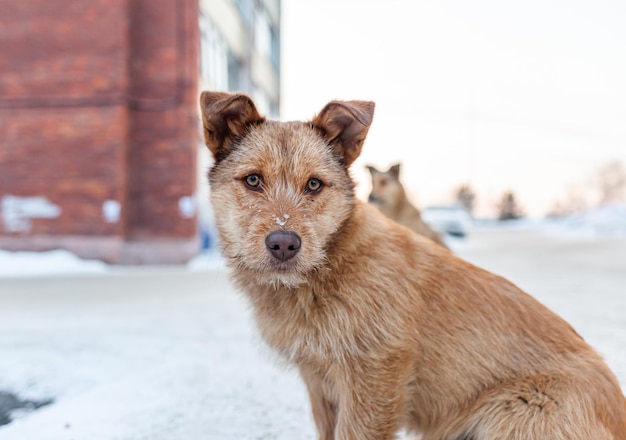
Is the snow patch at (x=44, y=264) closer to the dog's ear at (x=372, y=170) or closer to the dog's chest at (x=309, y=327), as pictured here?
the dog's ear at (x=372, y=170)

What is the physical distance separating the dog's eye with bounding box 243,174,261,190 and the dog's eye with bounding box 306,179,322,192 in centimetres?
24

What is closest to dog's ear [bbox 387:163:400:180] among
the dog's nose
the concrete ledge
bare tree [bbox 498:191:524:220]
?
the dog's nose

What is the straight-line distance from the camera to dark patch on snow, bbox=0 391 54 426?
306 cm

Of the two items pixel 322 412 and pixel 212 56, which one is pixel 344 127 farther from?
pixel 212 56

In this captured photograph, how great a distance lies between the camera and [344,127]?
8.31 ft

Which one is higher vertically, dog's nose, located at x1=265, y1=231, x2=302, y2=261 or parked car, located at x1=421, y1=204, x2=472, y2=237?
dog's nose, located at x1=265, y1=231, x2=302, y2=261

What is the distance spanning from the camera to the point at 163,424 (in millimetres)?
2955

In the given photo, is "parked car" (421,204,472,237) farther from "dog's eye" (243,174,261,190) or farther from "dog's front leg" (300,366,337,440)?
"dog's eye" (243,174,261,190)

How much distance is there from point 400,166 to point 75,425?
5.89 m

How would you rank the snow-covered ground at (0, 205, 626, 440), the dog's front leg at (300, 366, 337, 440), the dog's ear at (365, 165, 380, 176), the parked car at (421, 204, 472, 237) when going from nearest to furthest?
the dog's front leg at (300, 366, 337, 440) < the snow-covered ground at (0, 205, 626, 440) < the dog's ear at (365, 165, 380, 176) < the parked car at (421, 204, 472, 237)

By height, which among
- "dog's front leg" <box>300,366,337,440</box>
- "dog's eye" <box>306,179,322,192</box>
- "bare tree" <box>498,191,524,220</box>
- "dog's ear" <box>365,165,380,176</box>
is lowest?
"bare tree" <box>498,191,524,220</box>

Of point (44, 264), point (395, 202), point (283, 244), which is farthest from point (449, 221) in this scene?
point (283, 244)

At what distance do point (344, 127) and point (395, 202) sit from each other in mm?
4446

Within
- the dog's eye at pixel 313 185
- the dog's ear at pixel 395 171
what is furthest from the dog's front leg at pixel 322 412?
the dog's ear at pixel 395 171
